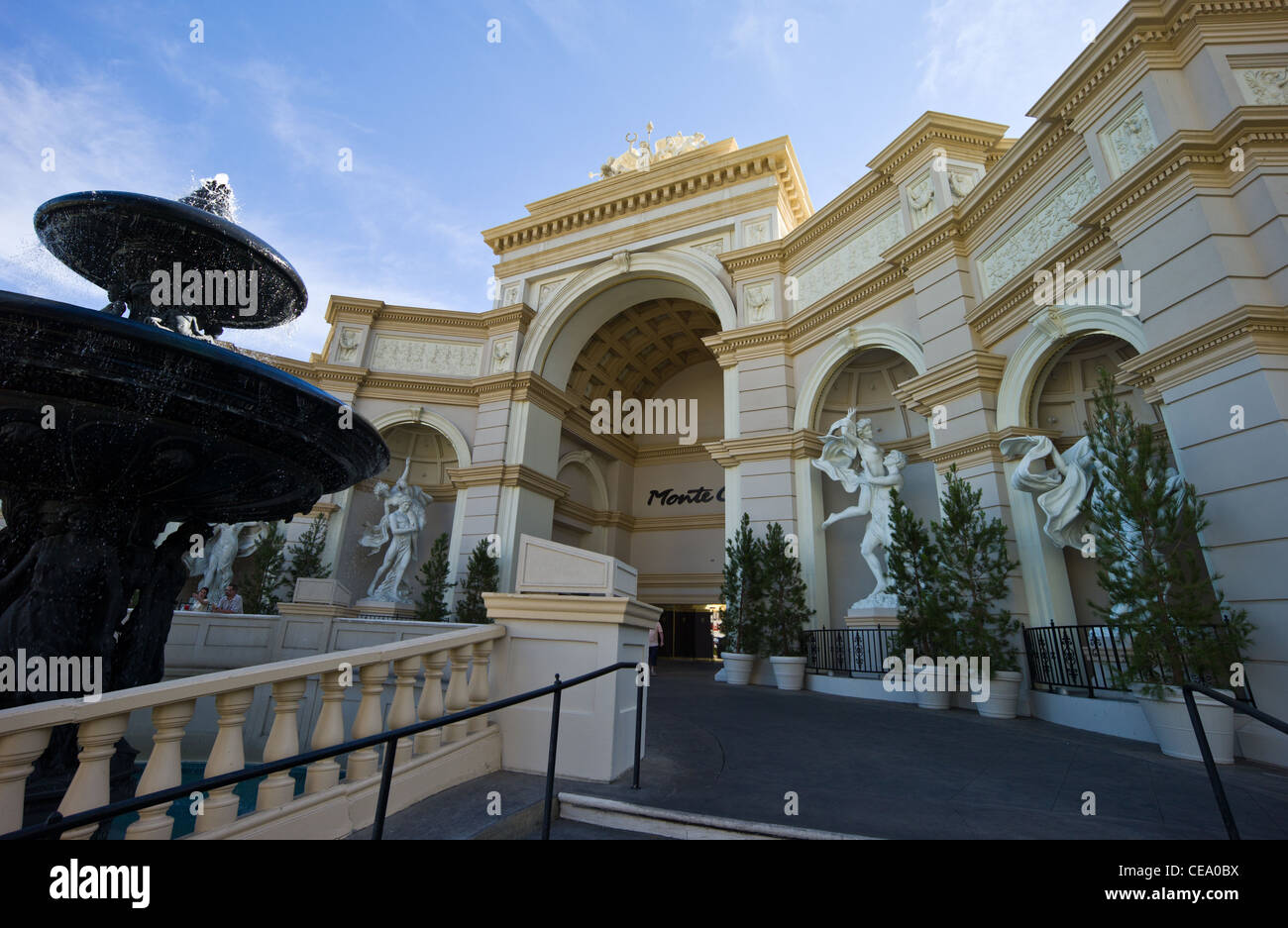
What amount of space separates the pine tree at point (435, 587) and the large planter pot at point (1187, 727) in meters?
13.6

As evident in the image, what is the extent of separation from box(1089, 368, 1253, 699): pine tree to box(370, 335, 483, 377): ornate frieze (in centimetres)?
1609

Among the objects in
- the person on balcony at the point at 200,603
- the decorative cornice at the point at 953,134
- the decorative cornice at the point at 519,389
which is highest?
the decorative cornice at the point at 953,134

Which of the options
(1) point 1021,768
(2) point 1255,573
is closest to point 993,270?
(2) point 1255,573

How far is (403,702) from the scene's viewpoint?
3.46 meters

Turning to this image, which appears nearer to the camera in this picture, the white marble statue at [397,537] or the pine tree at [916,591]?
the pine tree at [916,591]

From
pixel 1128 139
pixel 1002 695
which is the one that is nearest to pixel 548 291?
pixel 1128 139

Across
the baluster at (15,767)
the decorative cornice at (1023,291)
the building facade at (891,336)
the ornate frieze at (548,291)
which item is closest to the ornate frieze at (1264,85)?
the building facade at (891,336)

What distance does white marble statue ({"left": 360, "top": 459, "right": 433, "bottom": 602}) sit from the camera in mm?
15188

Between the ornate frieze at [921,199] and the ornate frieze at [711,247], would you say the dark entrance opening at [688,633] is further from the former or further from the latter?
the ornate frieze at [921,199]

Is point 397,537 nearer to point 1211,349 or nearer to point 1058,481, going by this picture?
point 1058,481

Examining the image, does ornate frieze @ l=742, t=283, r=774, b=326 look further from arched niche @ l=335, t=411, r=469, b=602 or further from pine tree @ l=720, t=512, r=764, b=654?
arched niche @ l=335, t=411, r=469, b=602

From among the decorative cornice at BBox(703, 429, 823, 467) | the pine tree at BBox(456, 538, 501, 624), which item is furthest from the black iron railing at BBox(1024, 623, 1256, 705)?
the pine tree at BBox(456, 538, 501, 624)

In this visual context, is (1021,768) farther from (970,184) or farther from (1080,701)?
(970,184)

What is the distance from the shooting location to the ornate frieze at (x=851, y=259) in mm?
11898
